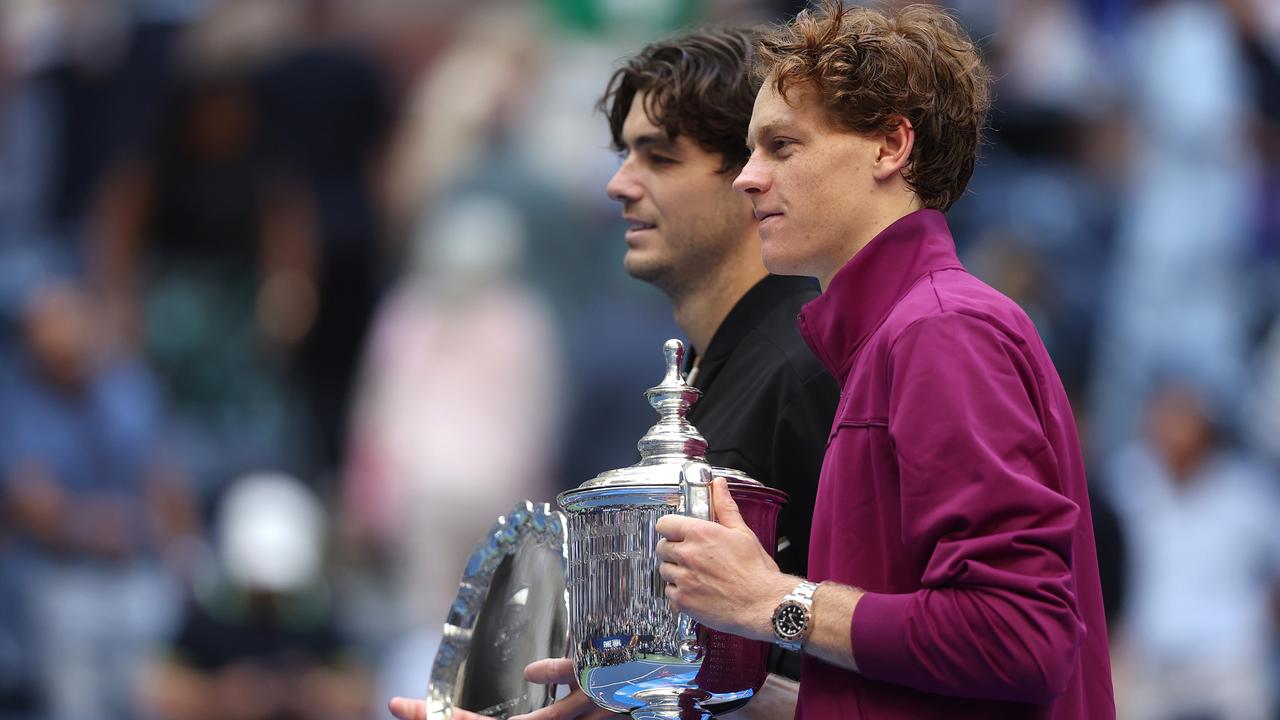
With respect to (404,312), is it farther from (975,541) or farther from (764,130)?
(975,541)

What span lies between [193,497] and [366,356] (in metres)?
1.02

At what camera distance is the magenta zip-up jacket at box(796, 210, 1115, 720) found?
209cm

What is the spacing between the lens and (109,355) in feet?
29.1

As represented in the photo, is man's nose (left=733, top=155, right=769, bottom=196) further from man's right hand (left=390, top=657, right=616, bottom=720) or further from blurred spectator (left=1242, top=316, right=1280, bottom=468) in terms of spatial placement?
blurred spectator (left=1242, top=316, right=1280, bottom=468)

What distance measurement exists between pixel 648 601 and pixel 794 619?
232 millimetres

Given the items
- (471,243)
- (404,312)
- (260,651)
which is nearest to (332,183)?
(404,312)

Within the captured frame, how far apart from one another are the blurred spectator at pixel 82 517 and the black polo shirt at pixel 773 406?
5.31m

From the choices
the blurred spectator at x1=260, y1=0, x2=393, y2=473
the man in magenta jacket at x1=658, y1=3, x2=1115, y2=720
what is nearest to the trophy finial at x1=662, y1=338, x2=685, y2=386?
the man in magenta jacket at x1=658, y1=3, x2=1115, y2=720

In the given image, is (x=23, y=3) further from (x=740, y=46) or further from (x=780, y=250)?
(x=780, y=250)

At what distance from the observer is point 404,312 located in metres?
8.63

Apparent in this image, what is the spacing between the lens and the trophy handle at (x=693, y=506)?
2326 mm

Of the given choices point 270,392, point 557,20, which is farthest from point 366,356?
point 557,20

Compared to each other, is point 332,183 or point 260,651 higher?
point 332,183

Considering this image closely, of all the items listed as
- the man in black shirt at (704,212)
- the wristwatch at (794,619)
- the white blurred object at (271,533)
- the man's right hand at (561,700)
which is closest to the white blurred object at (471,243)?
the white blurred object at (271,533)
